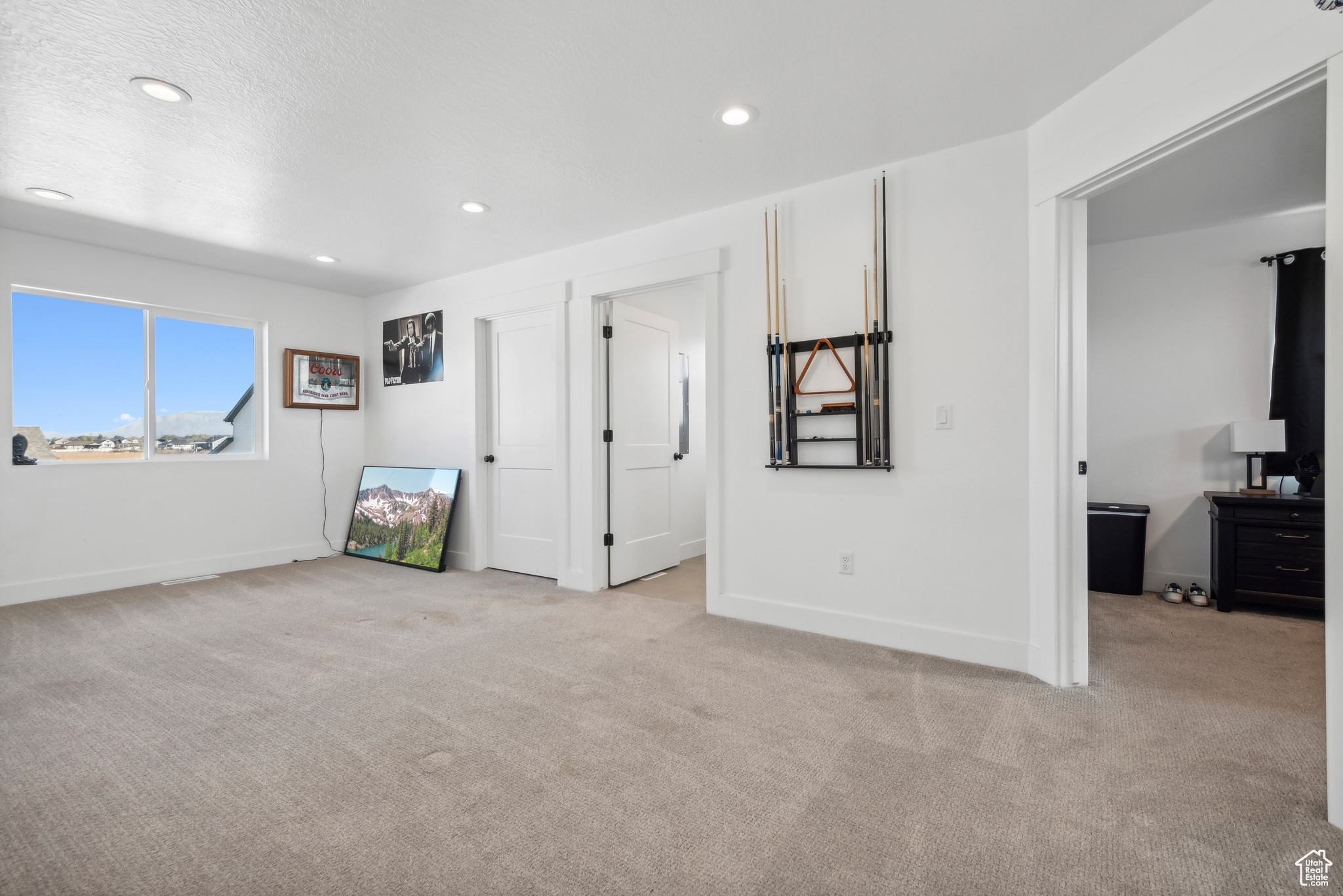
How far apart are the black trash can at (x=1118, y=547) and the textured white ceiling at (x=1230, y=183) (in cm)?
186

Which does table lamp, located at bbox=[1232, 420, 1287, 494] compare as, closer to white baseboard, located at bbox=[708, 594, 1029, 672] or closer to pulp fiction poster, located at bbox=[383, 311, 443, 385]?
white baseboard, located at bbox=[708, 594, 1029, 672]

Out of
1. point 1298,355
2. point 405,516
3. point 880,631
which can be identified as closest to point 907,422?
point 880,631

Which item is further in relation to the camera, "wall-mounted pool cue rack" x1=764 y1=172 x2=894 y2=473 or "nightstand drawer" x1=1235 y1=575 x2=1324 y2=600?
"nightstand drawer" x1=1235 y1=575 x2=1324 y2=600

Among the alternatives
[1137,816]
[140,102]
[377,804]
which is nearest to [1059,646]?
[1137,816]

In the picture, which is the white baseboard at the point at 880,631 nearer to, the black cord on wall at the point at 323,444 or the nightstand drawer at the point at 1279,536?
the nightstand drawer at the point at 1279,536

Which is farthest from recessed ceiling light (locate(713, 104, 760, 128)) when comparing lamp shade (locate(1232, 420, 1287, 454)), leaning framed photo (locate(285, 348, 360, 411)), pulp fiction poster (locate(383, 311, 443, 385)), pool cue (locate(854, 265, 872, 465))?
leaning framed photo (locate(285, 348, 360, 411))

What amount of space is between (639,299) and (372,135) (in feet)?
7.62

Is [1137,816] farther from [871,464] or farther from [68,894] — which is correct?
[68,894]

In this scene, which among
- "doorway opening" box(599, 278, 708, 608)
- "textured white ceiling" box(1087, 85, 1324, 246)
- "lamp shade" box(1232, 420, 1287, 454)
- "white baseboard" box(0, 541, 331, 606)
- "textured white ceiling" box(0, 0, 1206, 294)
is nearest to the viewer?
"textured white ceiling" box(0, 0, 1206, 294)

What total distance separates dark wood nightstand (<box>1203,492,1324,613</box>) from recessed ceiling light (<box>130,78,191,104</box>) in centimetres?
556

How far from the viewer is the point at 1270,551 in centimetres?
351

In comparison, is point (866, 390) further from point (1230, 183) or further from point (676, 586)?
point (1230, 183)

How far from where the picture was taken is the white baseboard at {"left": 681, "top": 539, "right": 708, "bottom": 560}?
16.9ft

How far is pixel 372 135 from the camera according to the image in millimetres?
2641
